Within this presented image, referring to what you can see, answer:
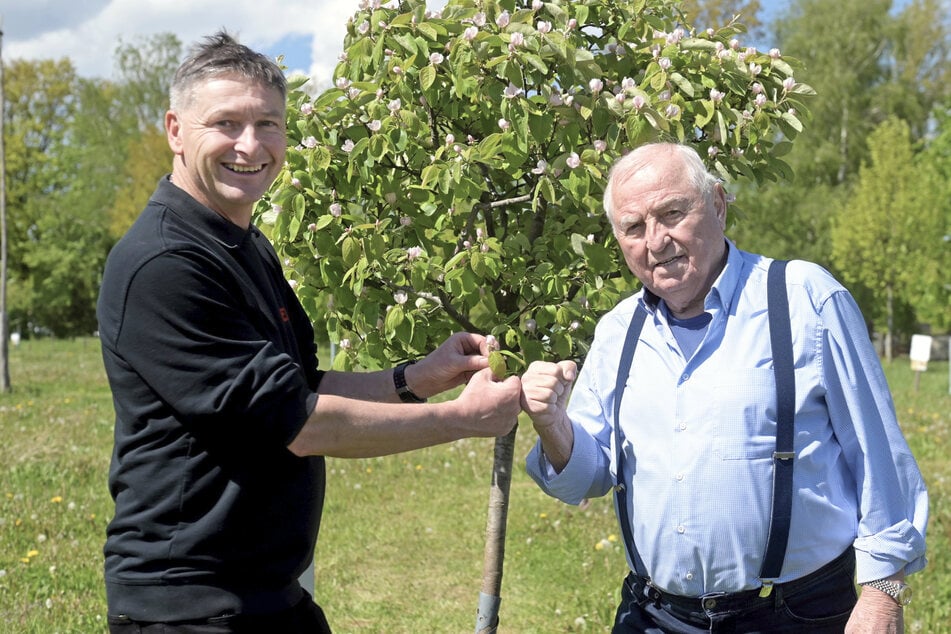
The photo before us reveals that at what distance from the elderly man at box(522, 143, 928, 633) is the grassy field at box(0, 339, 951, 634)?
3.18m

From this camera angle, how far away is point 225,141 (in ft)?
9.18

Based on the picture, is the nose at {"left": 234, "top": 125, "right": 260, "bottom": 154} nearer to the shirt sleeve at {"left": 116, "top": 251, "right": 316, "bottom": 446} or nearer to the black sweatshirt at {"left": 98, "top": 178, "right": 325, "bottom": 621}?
the black sweatshirt at {"left": 98, "top": 178, "right": 325, "bottom": 621}

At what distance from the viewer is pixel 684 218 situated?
2.97 m

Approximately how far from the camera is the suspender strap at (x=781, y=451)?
108 inches

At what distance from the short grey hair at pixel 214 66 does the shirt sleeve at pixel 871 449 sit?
180 centimetres

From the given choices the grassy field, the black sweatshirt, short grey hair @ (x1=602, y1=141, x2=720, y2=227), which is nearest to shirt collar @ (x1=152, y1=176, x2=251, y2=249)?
the black sweatshirt

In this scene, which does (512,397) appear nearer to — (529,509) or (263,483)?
(263,483)

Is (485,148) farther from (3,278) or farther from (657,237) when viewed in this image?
(3,278)

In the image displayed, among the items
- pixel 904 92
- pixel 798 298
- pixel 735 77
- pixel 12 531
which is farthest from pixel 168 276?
pixel 904 92

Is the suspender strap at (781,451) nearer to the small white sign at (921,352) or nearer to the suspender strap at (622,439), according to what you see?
the suspender strap at (622,439)

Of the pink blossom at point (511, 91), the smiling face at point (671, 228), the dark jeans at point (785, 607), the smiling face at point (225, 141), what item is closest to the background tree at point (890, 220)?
the pink blossom at point (511, 91)

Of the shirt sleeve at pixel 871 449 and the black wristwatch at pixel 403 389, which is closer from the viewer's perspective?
the shirt sleeve at pixel 871 449

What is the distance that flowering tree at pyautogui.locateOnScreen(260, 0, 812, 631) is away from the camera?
376 centimetres

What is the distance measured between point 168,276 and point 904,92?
42.7 meters
